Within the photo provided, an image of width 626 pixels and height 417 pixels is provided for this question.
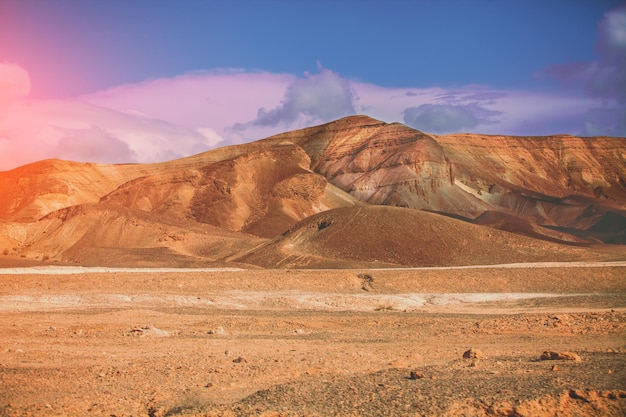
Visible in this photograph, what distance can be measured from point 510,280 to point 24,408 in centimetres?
2992

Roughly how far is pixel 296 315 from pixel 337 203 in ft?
267

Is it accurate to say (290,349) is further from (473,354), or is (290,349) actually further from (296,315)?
(296,315)

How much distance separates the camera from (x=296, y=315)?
25922mm

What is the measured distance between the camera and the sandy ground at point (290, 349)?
37.1ft

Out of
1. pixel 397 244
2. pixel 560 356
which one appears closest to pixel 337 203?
pixel 397 244

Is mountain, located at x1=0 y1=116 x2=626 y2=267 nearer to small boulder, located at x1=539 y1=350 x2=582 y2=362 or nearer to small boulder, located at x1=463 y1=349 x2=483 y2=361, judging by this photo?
small boulder, located at x1=463 y1=349 x2=483 y2=361

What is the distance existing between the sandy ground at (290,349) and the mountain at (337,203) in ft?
58.0

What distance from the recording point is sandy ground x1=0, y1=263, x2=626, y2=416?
37.1 feet

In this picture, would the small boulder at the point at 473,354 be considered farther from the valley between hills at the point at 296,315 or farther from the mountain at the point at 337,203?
the mountain at the point at 337,203

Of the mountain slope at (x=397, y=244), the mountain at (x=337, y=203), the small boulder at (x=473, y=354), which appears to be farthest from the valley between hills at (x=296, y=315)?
the mountain at (x=337, y=203)

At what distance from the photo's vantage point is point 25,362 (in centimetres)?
1516

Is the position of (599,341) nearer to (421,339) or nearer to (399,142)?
(421,339)

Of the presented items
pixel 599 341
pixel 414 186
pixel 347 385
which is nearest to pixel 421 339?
pixel 599 341

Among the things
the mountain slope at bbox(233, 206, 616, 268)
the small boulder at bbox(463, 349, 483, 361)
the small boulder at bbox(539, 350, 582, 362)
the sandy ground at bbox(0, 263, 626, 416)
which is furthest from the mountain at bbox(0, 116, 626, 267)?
the small boulder at bbox(539, 350, 582, 362)
